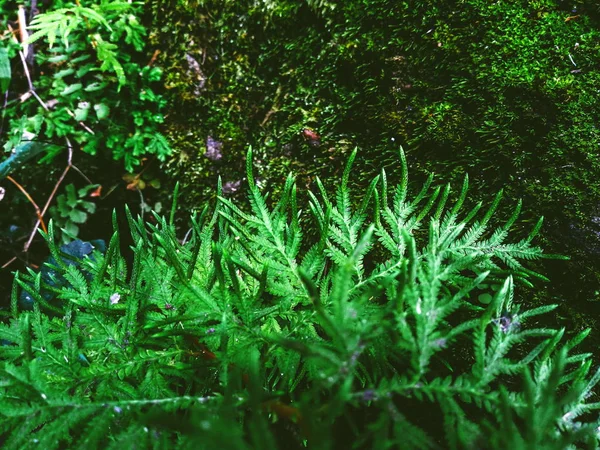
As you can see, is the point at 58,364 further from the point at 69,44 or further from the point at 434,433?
the point at 69,44

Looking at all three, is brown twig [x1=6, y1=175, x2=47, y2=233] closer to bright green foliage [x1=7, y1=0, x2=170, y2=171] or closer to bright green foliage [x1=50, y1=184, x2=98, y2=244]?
bright green foliage [x1=50, y1=184, x2=98, y2=244]

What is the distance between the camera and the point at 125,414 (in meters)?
1.17

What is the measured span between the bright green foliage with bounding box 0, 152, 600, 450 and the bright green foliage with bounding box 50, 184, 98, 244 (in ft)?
3.56

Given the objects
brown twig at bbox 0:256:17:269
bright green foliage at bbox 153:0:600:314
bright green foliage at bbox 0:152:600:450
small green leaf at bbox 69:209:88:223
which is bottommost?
brown twig at bbox 0:256:17:269

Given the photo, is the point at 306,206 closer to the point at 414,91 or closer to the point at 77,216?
the point at 414,91

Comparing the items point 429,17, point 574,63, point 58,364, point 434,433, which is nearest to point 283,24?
point 429,17

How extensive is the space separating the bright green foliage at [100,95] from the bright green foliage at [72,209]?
11.6 inches

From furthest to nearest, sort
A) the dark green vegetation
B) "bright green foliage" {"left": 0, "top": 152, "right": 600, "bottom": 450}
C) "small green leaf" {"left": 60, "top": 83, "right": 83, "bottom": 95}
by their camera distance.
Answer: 1. "small green leaf" {"left": 60, "top": 83, "right": 83, "bottom": 95}
2. the dark green vegetation
3. "bright green foliage" {"left": 0, "top": 152, "right": 600, "bottom": 450}

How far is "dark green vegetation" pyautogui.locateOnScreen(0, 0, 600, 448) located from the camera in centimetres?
109

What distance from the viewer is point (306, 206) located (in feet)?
7.00

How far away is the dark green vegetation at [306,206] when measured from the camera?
109 centimetres

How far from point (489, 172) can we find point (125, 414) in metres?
1.56

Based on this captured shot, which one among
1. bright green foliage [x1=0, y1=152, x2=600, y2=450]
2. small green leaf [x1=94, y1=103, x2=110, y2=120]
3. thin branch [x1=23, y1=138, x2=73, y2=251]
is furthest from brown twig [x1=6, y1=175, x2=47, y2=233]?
bright green foliage [x1=0, y1=152, x2=600, y2=450]

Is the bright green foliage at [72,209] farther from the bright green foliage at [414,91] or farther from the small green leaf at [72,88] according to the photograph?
the bright green foliage at [414,91]
